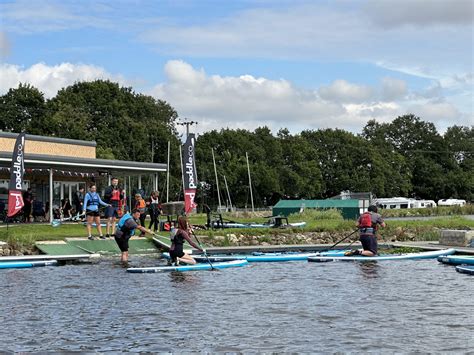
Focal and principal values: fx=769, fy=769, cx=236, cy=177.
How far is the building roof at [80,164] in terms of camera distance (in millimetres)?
36312

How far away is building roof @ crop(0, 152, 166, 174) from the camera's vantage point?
36312 millimetres

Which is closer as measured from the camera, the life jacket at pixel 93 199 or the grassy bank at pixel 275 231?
the life jacket at pixel 93 199

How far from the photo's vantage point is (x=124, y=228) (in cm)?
2358

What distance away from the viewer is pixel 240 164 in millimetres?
86812

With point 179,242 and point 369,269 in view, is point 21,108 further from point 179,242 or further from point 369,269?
point 369,269

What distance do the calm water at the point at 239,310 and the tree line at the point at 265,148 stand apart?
43823mm

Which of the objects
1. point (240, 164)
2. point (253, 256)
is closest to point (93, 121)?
point (240, 164)

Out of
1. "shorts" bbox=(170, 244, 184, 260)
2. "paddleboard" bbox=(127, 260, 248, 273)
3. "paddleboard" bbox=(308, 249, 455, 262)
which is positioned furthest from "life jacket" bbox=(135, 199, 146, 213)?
"paddleboard" bbox=(308, 249, 455, 262)

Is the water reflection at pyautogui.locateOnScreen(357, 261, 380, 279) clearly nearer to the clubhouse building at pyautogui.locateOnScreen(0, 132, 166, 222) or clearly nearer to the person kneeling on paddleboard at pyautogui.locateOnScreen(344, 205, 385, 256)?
the person kneeling on paddleboard at pyautogui.locateOnScreen(344, 205, 385, 256)

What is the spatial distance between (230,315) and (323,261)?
1060 cm

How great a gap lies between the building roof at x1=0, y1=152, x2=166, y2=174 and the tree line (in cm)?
2098

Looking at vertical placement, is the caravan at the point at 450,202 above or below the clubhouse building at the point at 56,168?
below

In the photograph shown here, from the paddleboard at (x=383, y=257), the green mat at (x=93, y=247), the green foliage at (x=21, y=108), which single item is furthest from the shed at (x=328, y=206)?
the green foliage at (x=21, y=108)

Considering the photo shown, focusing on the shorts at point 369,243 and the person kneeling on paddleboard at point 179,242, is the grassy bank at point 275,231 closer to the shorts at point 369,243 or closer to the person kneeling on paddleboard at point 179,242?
the person kneeling on paddleboard at point 179,242
